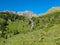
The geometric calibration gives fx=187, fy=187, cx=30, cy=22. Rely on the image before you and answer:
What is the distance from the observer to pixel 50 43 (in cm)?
7175

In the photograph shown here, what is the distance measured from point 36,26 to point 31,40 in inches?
1151

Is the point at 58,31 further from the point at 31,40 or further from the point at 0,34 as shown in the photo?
the point at 0,34

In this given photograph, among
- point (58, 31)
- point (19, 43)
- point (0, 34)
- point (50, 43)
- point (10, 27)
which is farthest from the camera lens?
point (10, 27)

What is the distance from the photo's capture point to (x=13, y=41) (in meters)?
82.7

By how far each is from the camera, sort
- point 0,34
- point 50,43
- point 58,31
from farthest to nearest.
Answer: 1. point 0,34
2. point 58,31
3. point 50,43

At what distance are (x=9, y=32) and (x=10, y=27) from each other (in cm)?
523

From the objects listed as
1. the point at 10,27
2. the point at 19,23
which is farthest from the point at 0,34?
the point at 19,23

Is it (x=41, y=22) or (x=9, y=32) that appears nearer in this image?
(x=9, y=32)

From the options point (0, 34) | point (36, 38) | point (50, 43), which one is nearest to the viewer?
point (50, 43)

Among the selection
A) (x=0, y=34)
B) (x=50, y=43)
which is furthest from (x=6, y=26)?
(x=50, y=43)

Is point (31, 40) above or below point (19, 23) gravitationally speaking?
below

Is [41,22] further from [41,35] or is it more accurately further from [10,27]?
[41,35]

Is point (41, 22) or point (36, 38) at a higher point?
point (41, 22)

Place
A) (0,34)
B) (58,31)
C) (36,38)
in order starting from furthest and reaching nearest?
(0,34) < (58,31) < (36,38)
